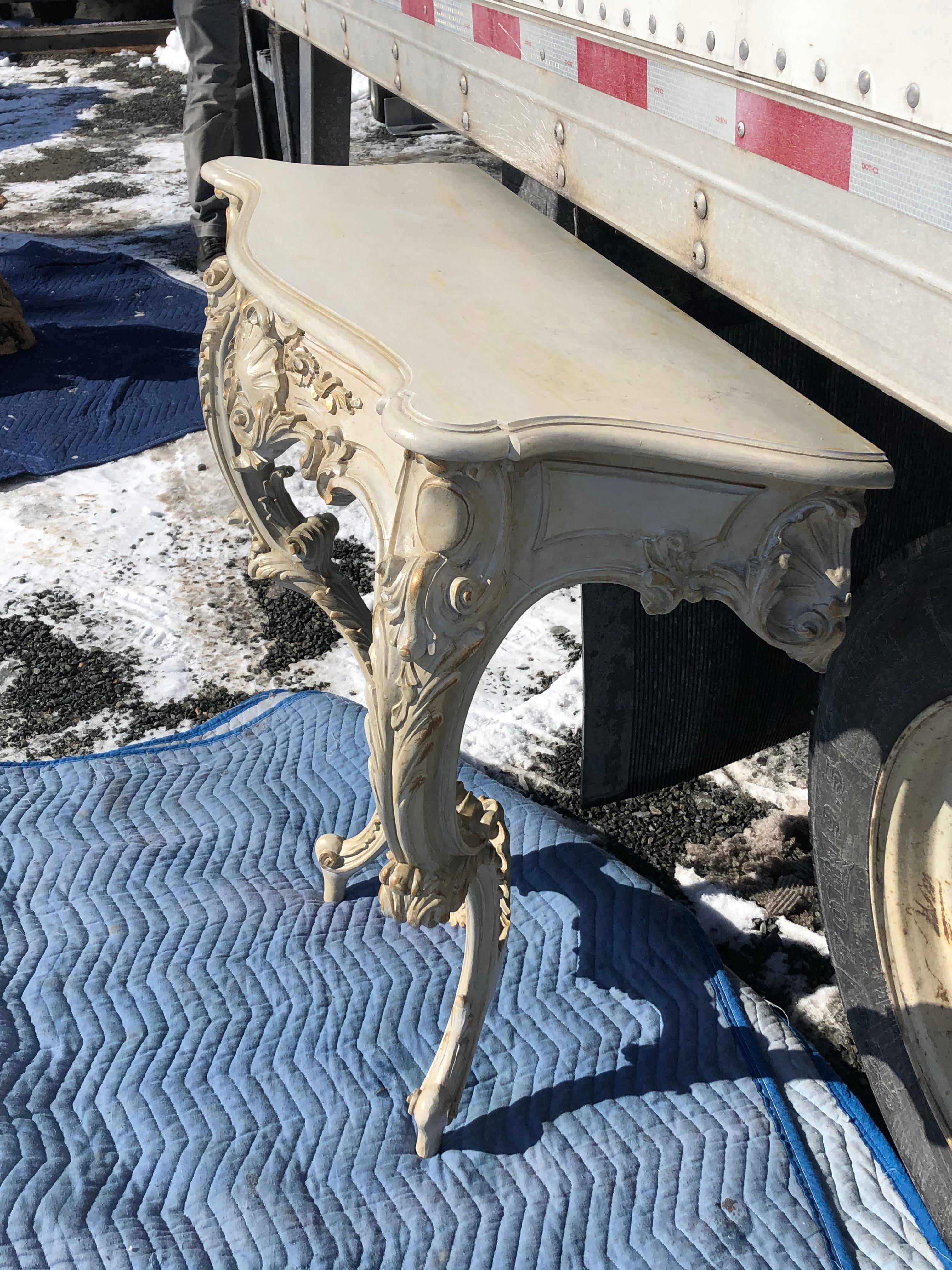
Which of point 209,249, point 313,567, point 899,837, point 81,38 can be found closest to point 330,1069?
point 313,567

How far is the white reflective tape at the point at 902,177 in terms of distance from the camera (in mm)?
736

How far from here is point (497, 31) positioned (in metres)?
1.37

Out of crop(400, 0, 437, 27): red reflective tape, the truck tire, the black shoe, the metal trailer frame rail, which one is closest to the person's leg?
the black shoe

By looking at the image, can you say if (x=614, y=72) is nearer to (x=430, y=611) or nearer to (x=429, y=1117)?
(x=430, y=611)

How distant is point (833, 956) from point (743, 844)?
1.90 feet

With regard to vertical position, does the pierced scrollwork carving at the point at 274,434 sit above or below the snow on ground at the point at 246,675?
above

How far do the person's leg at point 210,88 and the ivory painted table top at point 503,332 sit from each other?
9.59 ft

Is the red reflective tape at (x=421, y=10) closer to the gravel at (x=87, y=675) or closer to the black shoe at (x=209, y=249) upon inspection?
the gravel at (x=87, y=675)

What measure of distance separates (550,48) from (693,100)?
1.09ft

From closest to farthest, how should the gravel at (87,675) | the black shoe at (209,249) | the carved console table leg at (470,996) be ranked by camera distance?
the carved console table leg at (470,996) → the gravel at (87,675) → the black shoe at (209,249)

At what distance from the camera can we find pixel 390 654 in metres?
0.98

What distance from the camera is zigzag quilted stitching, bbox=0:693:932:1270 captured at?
1362 mm

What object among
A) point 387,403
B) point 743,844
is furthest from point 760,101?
point 743,844

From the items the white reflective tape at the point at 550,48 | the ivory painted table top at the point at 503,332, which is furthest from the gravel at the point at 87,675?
the white reflective tape at the point at 550,48
